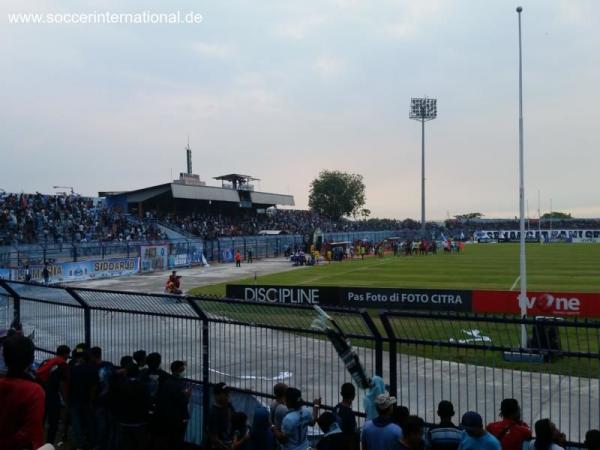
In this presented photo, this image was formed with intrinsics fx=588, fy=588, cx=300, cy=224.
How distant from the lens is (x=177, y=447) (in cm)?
679

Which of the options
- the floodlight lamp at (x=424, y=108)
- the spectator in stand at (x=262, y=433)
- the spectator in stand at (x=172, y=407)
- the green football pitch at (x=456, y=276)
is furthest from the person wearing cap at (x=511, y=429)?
→ the floodlight lamp at (x=424, y=108)

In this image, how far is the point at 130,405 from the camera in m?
6.85

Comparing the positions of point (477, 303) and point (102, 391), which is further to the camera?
point (477, 303)

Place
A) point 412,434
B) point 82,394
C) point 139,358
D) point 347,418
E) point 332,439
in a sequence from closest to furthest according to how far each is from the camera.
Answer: point 412,434
point 332,439
point 347,418
point 139,358
point 82,394

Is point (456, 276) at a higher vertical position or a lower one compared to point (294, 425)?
lower

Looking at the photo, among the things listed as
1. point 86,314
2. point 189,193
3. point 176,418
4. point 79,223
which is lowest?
point 176,418

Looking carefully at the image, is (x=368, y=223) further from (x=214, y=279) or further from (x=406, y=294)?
(x=406, y=294)

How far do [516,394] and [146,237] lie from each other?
45.1 meters

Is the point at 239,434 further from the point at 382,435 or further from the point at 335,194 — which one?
the point at 335,194

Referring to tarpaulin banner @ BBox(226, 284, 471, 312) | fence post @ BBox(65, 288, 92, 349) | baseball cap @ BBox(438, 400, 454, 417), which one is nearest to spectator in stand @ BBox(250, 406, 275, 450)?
baseball cap @ BBox(438, 400, 454, 417)

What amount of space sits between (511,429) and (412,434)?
3.13 feet

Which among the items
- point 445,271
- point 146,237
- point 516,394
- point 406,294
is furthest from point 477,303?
point 146,237

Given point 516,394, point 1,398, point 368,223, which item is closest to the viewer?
point 1,398

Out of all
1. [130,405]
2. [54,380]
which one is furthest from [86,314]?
[130,405]
